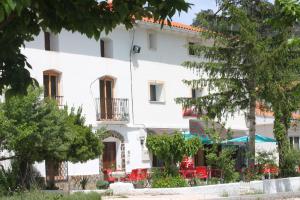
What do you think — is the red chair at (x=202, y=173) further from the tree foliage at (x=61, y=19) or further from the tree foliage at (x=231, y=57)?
the tree foliage at (x=61, y=19)

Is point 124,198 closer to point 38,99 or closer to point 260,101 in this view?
point 38,99

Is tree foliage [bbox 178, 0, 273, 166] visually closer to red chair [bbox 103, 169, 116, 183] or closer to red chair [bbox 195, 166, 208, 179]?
red chair [bbox 195, 166, 208, 179]

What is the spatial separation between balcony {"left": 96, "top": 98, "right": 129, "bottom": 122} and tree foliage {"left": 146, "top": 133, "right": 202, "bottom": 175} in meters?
9.30

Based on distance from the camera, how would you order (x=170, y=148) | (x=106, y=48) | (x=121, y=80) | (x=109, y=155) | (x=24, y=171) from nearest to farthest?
1. (x=170, y=148)
2. (x=24, y=171)
3. (x=109, y=155)
4. (x=106, y=48)
5. (x=121, y=80)

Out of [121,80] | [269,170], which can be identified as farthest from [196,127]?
[269,170]

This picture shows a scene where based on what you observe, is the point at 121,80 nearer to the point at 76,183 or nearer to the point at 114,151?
the point at 114,151

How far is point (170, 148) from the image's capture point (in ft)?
76.1

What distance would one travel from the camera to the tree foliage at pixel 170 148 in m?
23.1

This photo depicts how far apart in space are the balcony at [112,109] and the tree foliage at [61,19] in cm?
2601

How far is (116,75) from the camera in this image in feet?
111

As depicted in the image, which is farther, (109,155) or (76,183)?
(109,155)

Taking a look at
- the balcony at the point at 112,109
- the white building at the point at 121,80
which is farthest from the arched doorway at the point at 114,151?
the balcony at the point at 112,109

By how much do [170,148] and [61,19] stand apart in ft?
57.9

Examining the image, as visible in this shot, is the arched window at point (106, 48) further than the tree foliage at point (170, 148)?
Yes
